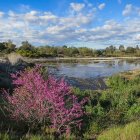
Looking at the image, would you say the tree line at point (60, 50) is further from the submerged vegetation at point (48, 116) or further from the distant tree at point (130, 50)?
the submerged vegetation at point (48, 116)

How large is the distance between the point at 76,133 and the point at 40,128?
1.01 meters

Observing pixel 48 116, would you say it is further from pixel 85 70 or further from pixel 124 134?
pixel 85 70

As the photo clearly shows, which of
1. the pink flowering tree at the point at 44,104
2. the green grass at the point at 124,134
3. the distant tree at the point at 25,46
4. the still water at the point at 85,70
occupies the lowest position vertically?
the still water at the point at 85,70

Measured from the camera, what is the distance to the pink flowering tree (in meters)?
9.21

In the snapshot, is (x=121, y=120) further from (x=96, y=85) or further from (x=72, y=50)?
(x=72, y=50)

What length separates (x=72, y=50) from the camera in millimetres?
118875

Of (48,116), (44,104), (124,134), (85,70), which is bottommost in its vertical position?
(85,70)

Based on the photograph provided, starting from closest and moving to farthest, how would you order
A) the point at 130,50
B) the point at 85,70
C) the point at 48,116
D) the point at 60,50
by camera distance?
the point at 48,116
the point at 85,70
the point at 60,50
the point at 130,50

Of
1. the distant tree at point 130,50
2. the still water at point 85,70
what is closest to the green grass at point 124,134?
the still water at point 85,70

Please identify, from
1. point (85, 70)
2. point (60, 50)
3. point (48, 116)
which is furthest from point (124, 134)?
point (60, 50)

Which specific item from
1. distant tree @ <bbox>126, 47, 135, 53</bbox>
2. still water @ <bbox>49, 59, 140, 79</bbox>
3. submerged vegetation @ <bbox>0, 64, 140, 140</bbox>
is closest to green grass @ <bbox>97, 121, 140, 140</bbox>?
submerged vegetation @ <bbox>0, 64, 140, 140</bbox>

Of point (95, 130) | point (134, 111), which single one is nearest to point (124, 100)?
point (134, 111)

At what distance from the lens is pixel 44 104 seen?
9508 millimetres

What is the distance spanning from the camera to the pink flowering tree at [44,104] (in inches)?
363
